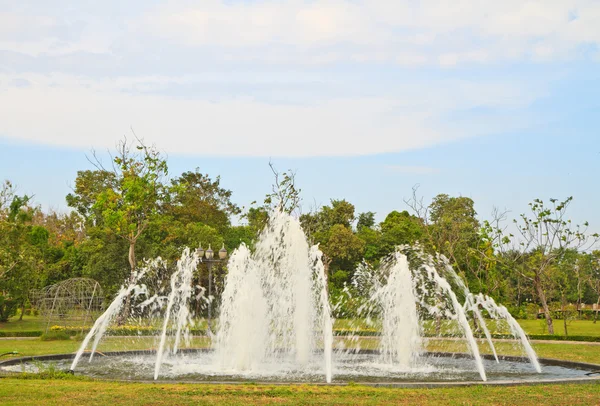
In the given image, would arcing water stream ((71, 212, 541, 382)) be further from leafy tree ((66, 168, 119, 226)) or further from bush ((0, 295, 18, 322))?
leafy tree ((66, 168, 119, 226))

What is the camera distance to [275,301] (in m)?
17.0

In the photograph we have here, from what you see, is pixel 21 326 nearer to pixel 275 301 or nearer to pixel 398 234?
pixel 275 301

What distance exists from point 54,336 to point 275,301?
1058 centimetres

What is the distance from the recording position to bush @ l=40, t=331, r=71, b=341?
23.4 meters

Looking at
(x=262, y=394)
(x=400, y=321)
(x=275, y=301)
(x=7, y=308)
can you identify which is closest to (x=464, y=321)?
(x=400, y=321)

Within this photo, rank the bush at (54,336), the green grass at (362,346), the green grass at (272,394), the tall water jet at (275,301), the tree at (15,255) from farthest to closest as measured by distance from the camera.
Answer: the tree at (15,255) < the bush at (54,336) < the green grass at (362,346) < the tall water jet at (275,301) < the green grass at (272,394)

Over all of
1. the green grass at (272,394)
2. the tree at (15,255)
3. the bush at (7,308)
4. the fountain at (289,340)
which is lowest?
the green grass at (272,394)

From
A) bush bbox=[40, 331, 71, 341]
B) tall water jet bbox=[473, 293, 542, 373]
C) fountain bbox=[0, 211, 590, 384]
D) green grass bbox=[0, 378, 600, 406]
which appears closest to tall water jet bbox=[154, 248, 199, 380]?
fountain bbox=[0, 211, 590, 384]

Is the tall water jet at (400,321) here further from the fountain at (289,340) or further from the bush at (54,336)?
the bush at (54,336)

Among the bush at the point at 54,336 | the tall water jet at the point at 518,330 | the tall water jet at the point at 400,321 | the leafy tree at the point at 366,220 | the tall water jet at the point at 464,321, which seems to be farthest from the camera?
the leafy tree at the point at 366,220

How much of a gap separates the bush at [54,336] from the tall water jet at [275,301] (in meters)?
9.77

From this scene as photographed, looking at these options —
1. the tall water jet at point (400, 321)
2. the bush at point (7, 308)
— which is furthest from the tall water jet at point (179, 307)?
the bush at point (7, 308)

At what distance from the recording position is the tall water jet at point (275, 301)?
50.7ft

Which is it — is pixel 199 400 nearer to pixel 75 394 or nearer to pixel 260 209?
pixel 75 394
